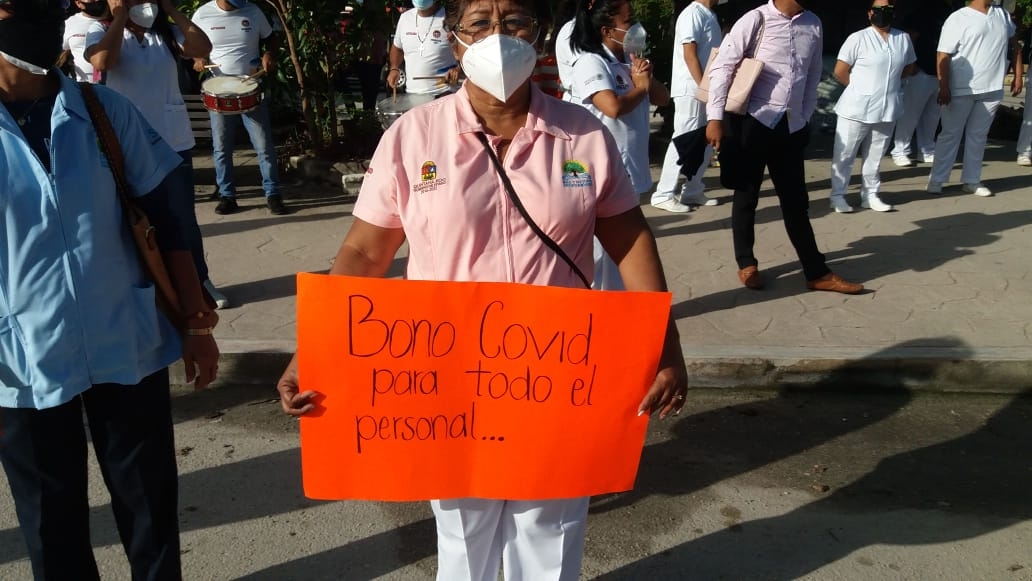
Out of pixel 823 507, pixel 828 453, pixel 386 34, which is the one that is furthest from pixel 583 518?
pixel 386 34

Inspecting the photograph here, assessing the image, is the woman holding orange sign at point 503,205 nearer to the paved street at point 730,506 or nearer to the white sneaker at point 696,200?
the paved street at point 730,506

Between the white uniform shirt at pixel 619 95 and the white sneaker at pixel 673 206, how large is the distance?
111 inches

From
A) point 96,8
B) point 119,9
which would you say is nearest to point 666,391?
point 119,9

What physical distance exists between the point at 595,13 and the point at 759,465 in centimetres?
250

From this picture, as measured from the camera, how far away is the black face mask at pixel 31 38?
226cm

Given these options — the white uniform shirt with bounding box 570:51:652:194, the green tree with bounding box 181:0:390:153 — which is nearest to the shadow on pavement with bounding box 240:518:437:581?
the white uniform shirt with bounding box 570:51:652:194

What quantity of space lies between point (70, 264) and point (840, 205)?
7.31m

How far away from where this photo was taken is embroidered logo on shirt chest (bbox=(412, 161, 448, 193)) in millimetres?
2350

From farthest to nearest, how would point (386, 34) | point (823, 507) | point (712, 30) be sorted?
point (386, 34) < point (712, 30) < point (823, 507)

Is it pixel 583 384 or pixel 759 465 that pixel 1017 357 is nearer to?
pixel 759 465

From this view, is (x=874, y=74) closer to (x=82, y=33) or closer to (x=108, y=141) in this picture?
(x=82, y=33)

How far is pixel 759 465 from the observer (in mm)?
4242

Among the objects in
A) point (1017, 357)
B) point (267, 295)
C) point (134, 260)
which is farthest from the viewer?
point (267, 295)

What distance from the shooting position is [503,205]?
92.4 inches
